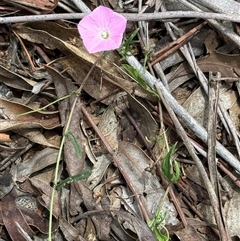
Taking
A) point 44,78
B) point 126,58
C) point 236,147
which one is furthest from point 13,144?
point 236,147

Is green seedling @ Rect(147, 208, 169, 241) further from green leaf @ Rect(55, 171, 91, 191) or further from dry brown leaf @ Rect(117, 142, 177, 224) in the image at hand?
green leaf @ Rect(55, 171, 91, 191)

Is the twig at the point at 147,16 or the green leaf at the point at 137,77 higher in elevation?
the twig at the point at 147,16

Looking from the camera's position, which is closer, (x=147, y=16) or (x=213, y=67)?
(x=147, y=16)

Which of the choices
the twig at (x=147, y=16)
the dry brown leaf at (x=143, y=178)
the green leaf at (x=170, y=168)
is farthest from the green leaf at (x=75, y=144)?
the twig at (x=147, y=16)

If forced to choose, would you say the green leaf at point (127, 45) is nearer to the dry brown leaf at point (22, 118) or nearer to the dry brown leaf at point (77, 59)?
the dry brown leaf at point (77, 59)

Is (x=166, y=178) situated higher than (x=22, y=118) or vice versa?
(x=22, y=118)

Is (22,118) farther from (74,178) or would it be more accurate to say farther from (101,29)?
(101,29)

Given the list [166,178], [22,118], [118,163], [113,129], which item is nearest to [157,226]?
[166,178]
